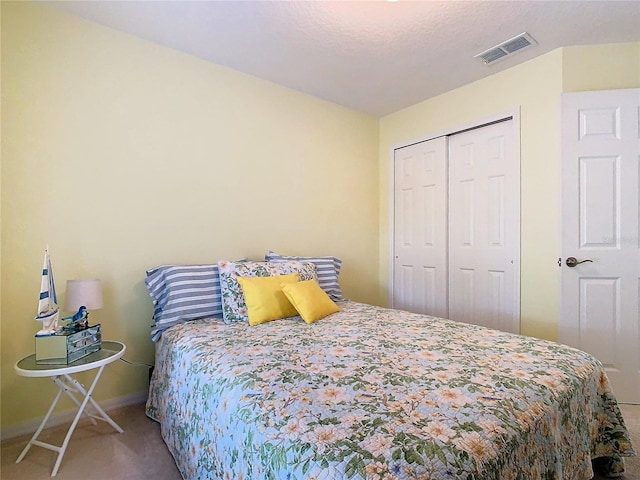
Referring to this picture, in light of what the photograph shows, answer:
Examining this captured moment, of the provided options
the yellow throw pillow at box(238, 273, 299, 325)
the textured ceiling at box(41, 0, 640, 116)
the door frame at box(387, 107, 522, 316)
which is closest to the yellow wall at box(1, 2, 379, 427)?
the textured ceiling at box(41, 0, 640, 116)

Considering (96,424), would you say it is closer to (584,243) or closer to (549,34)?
(584,243)

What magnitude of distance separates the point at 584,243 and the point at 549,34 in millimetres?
1461

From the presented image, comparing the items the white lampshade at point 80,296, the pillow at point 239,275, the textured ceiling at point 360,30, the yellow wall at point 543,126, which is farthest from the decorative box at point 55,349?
the yellow wall at point 543,126

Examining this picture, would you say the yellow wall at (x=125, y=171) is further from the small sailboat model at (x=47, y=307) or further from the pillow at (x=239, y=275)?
the pillow at (x=239, y=275)

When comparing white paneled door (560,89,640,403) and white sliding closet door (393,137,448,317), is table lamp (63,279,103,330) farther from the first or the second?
white paneled door (560,89,640,403)

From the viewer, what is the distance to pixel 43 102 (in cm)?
188

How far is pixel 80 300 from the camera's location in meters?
1.74

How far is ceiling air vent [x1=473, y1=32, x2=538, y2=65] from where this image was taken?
2229mm

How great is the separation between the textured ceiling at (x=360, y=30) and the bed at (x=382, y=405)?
6.22ft

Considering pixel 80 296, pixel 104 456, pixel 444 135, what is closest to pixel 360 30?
pixel 444 135

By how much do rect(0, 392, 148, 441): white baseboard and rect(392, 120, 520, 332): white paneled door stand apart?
2548 millimetres

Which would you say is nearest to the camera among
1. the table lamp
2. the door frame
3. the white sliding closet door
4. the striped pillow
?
the table lamp

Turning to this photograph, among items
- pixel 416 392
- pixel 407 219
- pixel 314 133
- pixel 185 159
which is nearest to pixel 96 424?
pixel 185 159

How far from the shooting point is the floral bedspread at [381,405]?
81 centimetres
